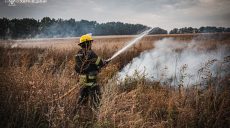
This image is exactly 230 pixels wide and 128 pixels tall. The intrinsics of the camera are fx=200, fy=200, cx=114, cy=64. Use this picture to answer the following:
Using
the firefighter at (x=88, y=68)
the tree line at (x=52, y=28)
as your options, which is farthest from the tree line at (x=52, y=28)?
the firefighter at (x=88, y=68)

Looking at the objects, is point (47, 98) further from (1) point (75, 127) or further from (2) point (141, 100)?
(2) point (141, 100)

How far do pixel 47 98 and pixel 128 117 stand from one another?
5.46ft

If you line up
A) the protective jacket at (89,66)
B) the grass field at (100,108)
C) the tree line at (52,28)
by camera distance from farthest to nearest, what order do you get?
the tree line at (52,28)
the protective jacket at (89,66)
the grass field at (100,108)

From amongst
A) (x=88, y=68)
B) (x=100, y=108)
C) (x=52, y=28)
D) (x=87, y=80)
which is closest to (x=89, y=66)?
(x=88, y=68)

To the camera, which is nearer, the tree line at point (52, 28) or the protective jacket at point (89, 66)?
the protective jacket at point (89, 66)

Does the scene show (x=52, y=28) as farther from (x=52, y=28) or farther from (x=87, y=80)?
(x=87, y=80)

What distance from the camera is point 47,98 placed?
402 centimetres

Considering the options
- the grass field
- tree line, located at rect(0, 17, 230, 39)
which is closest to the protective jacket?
the grass field

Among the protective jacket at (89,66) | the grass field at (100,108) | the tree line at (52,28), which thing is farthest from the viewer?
the tree line at (52,28)

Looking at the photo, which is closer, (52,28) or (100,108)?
(100,108)


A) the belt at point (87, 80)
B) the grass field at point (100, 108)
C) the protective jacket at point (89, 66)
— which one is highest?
the protective jacket at point (89, 66)

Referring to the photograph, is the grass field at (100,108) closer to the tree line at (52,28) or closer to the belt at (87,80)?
the belt at (87,80)

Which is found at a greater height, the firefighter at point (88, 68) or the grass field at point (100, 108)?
the firefighter at point (88, 68)

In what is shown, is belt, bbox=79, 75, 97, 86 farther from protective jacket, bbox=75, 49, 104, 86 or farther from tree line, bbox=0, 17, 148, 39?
tree line, bbox=0, 17, 148, 39
